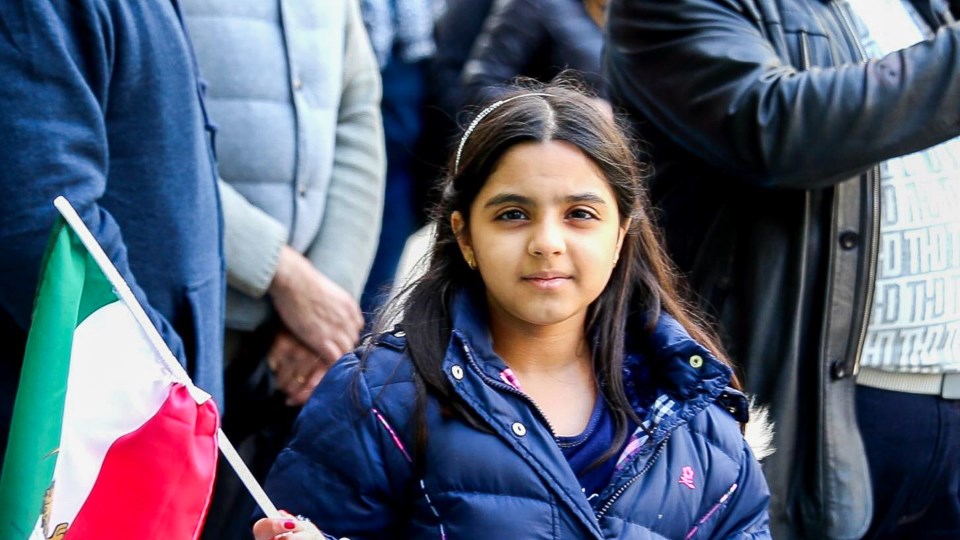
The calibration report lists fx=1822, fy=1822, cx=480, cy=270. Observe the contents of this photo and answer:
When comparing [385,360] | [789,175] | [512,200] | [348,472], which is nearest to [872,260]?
[789,175]

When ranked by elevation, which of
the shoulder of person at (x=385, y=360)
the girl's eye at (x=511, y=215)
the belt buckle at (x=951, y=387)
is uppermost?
the girl's eye at (x=511, y=215)

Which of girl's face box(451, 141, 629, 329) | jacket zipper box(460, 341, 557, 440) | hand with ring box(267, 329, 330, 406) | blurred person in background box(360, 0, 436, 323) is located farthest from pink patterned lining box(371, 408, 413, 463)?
blurred person in background box(360, 0, 436, 323)

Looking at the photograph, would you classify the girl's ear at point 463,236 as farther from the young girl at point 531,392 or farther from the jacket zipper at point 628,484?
the jacket zipper at point 628,484

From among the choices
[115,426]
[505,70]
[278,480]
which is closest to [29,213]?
[115,426]

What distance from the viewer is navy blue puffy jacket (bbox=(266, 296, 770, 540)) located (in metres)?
2.72

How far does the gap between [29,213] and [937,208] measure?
1.71 metres

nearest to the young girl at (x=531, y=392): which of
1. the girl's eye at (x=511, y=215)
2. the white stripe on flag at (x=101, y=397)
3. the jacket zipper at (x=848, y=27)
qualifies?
the girl's eye at (x=511, y=215)

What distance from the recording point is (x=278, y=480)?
283cm

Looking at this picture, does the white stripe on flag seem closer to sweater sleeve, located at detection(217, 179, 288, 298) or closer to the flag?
the flag

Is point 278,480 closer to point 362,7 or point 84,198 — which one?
point 84,198

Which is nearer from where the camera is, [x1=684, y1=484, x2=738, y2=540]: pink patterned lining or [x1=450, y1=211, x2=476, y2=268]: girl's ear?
[x1=684, y1=484, x2=738, y2=540]: pink patterned lining

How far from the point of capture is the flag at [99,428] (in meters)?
2.70

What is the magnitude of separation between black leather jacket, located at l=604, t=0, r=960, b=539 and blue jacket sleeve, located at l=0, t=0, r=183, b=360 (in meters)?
1.11

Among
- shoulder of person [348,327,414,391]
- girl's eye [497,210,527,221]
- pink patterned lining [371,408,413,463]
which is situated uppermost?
girl's eye [497,210,527,221]
